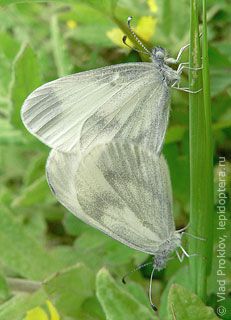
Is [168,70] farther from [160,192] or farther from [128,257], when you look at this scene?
[128,257]

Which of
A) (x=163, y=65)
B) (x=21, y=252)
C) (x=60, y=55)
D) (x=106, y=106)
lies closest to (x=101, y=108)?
(x=106, y=106)

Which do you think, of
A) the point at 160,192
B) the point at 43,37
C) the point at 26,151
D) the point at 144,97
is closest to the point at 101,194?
the point at 160,192

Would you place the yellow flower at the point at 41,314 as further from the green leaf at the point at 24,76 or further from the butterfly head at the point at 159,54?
the butterfly head at the point at 159,54

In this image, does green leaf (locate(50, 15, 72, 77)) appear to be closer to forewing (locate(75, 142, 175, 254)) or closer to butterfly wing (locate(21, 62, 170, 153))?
butterfly wing (locate(21, 62, 170, 153))

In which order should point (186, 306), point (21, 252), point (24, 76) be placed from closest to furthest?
1. point (186, 306)
2. point (24, 76)
3. point (21, 252)

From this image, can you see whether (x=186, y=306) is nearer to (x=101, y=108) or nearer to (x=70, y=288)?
(x=70, y=288)

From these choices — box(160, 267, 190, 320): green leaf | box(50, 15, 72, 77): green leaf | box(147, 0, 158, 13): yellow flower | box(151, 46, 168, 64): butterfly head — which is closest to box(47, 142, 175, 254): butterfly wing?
box(160, 267, 190, 320): green leaf
